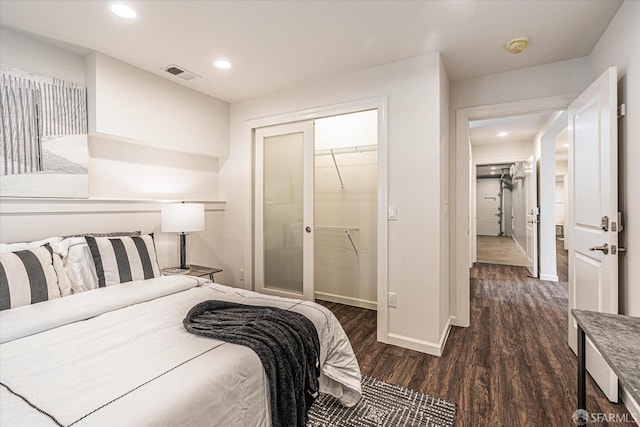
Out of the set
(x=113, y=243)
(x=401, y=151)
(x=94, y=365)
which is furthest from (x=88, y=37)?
(x=401, y=151)

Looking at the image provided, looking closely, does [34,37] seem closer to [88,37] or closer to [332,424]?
[88,37]

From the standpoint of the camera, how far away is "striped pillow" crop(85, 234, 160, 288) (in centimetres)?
211

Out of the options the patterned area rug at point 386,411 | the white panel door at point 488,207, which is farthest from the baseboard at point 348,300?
the white panel door at point 488,207

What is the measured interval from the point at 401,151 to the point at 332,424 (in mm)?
2119

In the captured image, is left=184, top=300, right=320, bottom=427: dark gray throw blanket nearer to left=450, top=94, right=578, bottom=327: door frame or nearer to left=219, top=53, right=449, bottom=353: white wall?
left=219, top=53, right=449, bottom=353: white wall

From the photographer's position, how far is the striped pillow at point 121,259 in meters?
2.11

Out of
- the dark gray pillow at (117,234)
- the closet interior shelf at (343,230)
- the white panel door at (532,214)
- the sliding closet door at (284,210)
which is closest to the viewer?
the dark gray pillow at (117,234)

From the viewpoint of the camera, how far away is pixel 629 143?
1.91 metres

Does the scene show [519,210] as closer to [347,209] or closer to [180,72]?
[347,209]

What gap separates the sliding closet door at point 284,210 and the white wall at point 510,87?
59.3 inches

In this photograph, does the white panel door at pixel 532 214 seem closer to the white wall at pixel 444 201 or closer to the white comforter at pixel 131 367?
the white wall at pixel 444 201

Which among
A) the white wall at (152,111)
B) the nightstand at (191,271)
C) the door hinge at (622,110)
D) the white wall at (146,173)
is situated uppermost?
the white wall at (152,111)

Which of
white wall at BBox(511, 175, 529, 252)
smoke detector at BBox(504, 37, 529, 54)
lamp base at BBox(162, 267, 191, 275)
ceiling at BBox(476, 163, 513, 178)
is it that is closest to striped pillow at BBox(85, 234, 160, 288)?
lamp base at BBox(162, 267, 191, 275)

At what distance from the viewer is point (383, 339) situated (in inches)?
109
